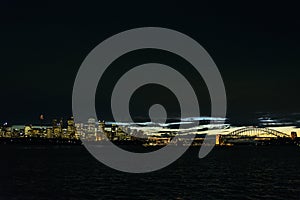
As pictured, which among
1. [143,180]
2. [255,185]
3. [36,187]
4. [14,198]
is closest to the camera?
[14,198]

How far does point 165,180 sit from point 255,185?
518 inches

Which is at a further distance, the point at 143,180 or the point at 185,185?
the point at 143,180

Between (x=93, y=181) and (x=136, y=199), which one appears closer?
(x=136, y=199)

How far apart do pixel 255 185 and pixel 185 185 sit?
972 cm

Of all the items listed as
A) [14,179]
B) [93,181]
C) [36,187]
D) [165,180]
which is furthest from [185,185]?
[14,179]

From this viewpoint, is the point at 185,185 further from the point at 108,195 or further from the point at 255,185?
the point at 108,195

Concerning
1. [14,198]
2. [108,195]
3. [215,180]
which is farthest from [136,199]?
[215,180]

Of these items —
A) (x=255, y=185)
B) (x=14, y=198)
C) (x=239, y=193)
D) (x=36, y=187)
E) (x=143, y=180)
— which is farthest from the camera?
(x=143, y=180)

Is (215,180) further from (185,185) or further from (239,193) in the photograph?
(239,193)

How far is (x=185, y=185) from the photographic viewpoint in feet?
197

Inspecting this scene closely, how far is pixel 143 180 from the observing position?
213ft

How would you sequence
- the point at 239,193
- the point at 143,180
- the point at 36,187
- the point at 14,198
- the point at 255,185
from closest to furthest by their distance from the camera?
the point at 14,198, the point at 239,193, the point at 36,187, the point at 255,185, the point at 143,180

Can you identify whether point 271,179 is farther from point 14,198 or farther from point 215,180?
point 14,198

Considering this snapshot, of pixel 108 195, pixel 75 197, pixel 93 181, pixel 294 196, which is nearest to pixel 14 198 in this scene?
pixel 75 197
